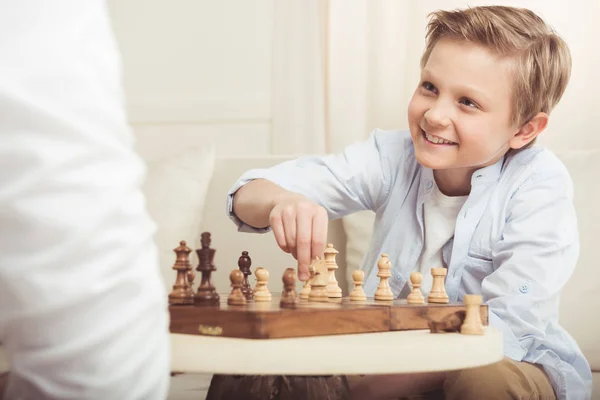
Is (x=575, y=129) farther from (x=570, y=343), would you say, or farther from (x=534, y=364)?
(x=534, y=364)

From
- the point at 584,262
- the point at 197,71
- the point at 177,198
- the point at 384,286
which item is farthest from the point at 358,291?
the point at 197,71

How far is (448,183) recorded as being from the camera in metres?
1.89

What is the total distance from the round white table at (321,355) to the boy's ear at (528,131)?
919 mm

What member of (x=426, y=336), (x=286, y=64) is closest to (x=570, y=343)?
(x=426, y=336)

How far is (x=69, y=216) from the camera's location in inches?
22.3

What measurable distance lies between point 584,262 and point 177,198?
1.14 m

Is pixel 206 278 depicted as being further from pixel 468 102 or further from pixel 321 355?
pixel 468 102

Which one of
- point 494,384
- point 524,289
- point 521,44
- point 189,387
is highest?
point 521,44

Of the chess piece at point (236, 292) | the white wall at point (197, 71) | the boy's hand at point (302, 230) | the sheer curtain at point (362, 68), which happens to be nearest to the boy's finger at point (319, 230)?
the boy's hand at point (302, 230)

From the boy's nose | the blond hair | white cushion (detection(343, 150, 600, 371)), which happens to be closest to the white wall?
white cushion (detection(343, 150, 600, 371))

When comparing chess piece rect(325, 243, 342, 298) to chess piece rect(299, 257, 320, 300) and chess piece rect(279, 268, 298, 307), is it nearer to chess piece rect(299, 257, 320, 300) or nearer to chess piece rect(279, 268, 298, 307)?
chess piece rect(299, 257, 320, 300)

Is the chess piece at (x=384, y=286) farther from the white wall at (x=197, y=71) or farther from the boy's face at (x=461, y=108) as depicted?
the white wall at (x=197, y=71)

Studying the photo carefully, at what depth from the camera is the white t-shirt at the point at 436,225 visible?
70.9 inches

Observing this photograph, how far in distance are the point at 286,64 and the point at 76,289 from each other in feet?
8.18
